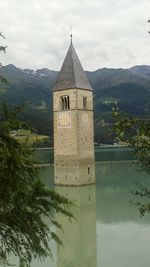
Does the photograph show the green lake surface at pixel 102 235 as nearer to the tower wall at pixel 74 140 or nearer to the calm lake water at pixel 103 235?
the calm lake water at pixel 103 235

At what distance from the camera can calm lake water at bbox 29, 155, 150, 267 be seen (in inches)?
501

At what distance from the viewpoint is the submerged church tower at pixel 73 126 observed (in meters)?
30.9

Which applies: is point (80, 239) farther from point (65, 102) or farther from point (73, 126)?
point (65, 102)

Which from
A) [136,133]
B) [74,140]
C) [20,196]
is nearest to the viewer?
[20,196]

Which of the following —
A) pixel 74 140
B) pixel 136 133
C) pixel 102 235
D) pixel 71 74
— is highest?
pixel 71 74

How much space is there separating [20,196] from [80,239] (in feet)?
39.9

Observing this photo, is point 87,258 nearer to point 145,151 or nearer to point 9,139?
point 145,151

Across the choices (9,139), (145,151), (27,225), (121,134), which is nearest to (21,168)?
(9,139)

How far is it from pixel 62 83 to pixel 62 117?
2457mm

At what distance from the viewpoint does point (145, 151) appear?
5535 mm

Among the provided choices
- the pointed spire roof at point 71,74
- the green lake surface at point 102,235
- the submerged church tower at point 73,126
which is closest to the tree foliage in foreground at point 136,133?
the green lake surface at point 102,235

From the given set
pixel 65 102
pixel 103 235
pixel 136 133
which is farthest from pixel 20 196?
pixel 65 102

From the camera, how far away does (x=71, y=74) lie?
31.1 meters

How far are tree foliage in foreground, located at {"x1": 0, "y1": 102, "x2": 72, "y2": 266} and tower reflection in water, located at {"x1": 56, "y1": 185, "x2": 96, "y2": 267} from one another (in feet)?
16.2
